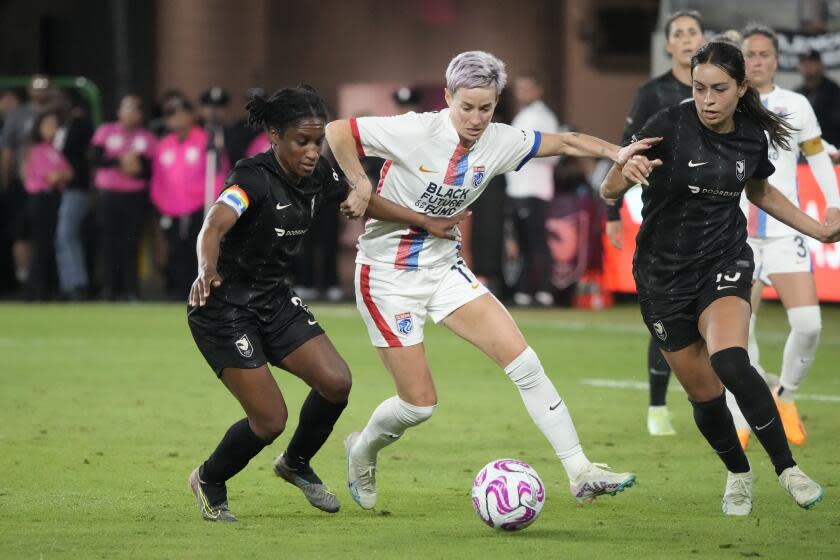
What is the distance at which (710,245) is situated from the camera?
681 centimetres

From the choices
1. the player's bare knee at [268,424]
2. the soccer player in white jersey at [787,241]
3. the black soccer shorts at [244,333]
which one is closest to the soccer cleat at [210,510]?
the player's bare knee at [268,424]

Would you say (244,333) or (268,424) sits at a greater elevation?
(244,333)

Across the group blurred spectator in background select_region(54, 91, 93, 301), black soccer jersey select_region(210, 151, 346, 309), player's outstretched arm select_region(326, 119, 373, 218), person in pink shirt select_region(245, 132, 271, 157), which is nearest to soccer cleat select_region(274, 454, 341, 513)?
black soccer jersey select_region(210, 151, 346, 309)

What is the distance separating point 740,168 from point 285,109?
6.27 ft

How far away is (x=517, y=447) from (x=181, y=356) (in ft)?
17.0

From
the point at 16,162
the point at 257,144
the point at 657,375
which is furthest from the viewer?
the point at 16,162

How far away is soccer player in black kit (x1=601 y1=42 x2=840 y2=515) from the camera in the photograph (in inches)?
262

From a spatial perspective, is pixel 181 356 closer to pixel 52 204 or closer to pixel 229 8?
pixel 52 204

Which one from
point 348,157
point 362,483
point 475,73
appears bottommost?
point 362,483

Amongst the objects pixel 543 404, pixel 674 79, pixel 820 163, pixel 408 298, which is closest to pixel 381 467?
pixel 408 298

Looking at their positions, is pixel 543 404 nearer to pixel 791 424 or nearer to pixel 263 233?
pixel 263 233

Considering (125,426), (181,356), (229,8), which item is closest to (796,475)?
(125,426)

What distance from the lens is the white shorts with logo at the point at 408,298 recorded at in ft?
23.4

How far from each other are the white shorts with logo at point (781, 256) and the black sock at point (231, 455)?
3.42 meters
